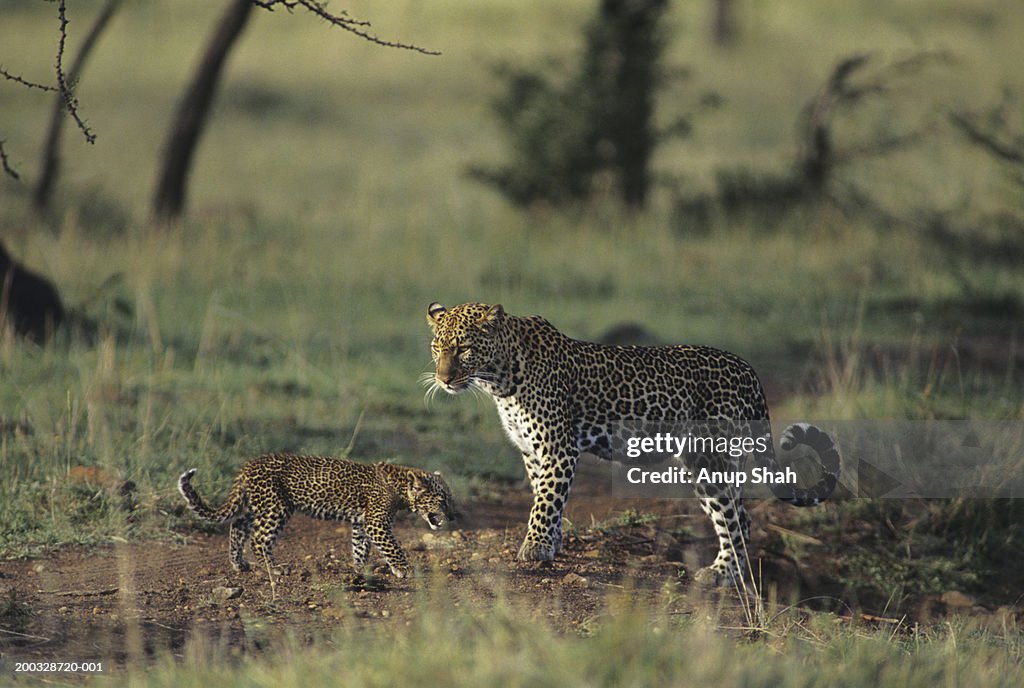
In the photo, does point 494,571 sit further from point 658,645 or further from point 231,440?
point 231,440

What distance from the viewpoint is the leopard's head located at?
7418 millimetres

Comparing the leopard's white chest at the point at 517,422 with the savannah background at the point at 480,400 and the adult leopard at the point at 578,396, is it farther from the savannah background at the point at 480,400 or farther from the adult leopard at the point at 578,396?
the savannah background at the point at 480,400

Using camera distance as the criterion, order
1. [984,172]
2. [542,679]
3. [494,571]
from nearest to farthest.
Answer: [542,679]
[494,571]
[984,172]

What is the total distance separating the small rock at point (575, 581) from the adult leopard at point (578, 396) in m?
0.15

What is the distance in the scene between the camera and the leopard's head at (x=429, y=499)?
24.3 feet

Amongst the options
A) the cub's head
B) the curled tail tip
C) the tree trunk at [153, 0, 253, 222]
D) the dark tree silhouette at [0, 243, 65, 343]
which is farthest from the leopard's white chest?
the tree trunk at [153, 0, 253, 222]

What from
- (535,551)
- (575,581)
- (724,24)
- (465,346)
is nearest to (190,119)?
(465,346)

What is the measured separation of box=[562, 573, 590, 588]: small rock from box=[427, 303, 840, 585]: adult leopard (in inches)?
6.0

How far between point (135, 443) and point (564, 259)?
26.4 ft

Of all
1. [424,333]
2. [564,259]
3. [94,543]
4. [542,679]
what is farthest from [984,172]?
[542,679]

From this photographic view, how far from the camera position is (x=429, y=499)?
24.4 ft

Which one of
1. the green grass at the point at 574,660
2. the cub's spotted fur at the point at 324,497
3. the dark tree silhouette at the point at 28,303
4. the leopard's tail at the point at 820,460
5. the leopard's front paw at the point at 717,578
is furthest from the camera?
the dark tree silhouette at the point at 28,303

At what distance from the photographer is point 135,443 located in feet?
30.6

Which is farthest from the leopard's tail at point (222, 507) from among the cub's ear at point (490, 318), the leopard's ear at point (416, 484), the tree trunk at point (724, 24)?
the tree trunk at point (724, 24)
